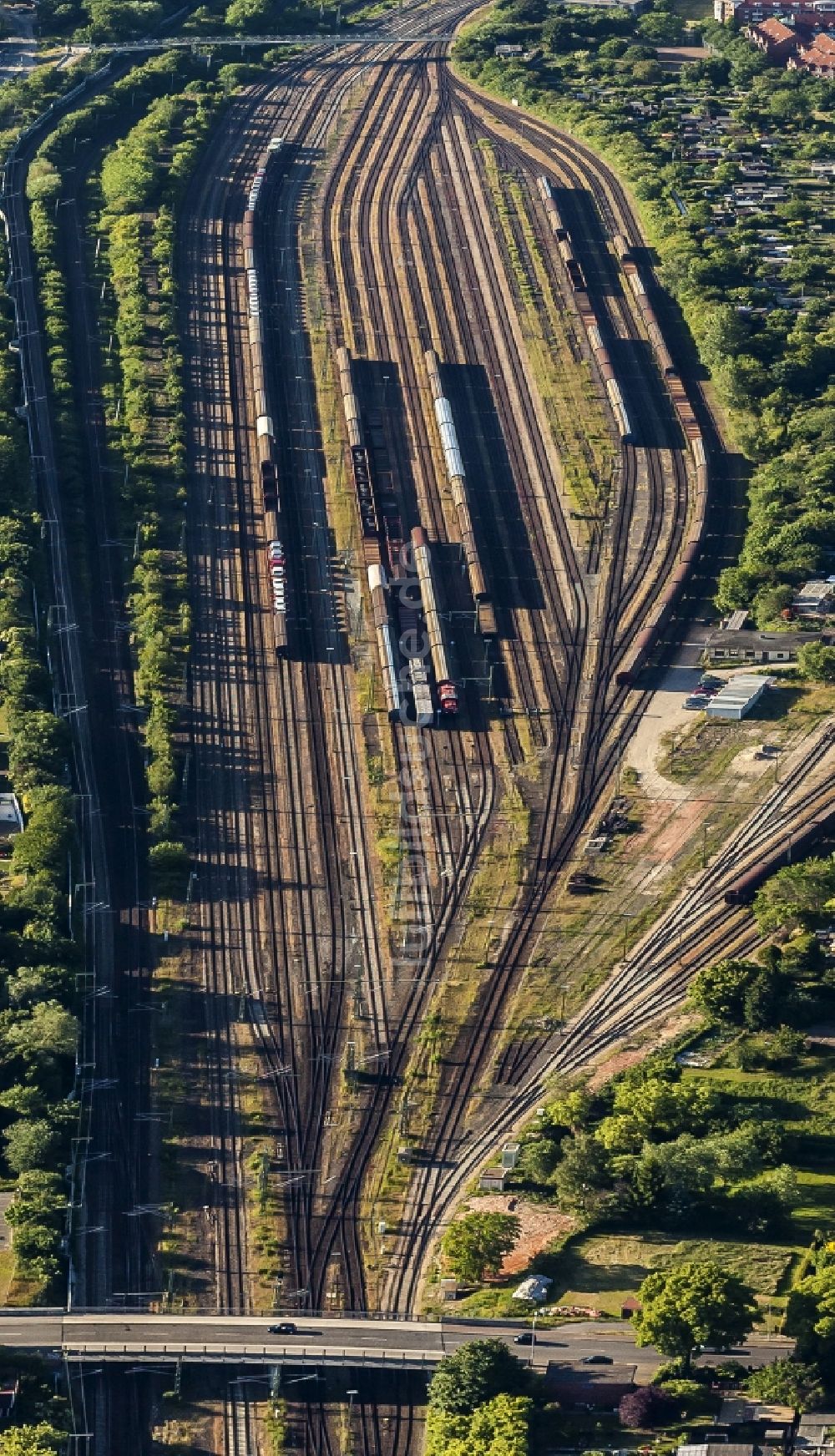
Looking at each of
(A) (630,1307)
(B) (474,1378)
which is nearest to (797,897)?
(A) (630,1307)

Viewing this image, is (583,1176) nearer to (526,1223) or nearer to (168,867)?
(526,1223)

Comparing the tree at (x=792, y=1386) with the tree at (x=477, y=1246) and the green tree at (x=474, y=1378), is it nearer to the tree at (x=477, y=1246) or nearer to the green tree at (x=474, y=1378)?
the green tree at (x=474, y=1378)

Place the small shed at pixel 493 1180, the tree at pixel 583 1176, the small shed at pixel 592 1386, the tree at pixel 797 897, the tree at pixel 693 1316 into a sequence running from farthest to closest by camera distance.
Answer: the tree at pixel 797 897
the small shed at pixel 493 1180
the tree at pixel 583 1176
the small shed at pixel 592 1386
the tree at pixel 693 1316

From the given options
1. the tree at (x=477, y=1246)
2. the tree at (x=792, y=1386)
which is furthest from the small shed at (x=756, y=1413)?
the tree at (x=477, y=1246)

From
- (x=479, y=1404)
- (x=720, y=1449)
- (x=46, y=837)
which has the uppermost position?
(x=46, y=837)

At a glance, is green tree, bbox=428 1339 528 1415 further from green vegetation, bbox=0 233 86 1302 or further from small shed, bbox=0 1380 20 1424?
green vegetation, bbox=0 233 86 1302
